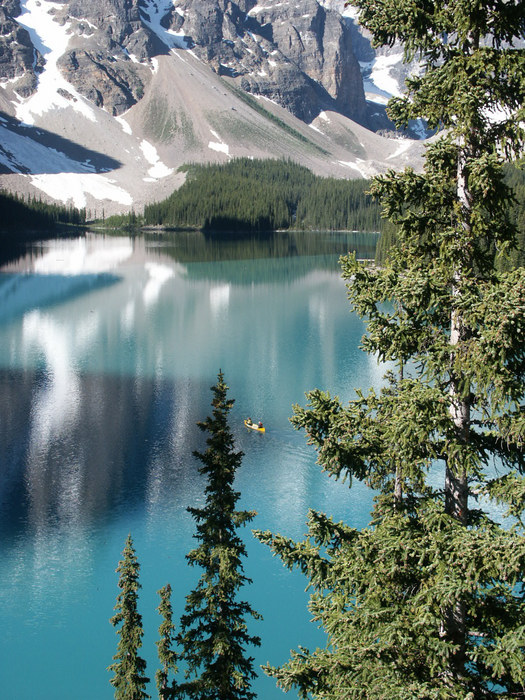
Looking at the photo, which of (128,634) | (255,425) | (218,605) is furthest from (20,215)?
(218,605)

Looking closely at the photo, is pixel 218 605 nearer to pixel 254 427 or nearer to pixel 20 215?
pixel 254 427

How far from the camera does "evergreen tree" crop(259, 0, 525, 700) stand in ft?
24.6

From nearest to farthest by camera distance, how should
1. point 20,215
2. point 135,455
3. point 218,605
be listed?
point 218,605 → point 135,455 → point 20,215

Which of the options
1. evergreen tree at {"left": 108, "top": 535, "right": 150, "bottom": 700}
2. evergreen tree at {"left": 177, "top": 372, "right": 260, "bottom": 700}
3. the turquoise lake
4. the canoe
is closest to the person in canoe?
the canoe

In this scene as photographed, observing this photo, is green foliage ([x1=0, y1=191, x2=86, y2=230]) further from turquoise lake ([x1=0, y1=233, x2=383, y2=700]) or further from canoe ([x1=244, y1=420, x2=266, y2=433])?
canoe ([x1=244, y1=420, x2=266, y2=433])

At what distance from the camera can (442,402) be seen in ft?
25.8

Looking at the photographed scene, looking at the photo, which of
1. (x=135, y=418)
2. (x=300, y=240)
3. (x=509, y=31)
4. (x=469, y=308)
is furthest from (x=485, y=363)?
(x=300, y=240)

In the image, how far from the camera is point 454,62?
315 inches

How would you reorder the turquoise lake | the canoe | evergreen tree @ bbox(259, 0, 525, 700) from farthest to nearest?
the canoe → the turquoise lake → evergreen tree @ bbox(259, 0, 525, 700)

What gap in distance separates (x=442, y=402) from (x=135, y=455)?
28433 mm

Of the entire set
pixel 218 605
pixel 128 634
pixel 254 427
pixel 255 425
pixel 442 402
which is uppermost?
pixel 442 402

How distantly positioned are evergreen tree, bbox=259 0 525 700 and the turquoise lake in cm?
1348

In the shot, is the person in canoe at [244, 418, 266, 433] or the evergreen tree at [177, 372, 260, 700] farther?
the person in canoe at [244, 418, 266, 433]

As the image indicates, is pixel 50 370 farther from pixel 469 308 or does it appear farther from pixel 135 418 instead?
pixel 469 308
